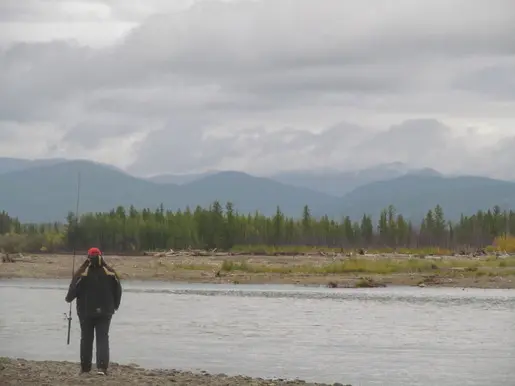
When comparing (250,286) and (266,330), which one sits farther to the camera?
(250,286)

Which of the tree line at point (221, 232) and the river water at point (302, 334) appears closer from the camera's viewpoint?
the river water at point (302, 334)

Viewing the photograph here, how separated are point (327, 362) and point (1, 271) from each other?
183 ft

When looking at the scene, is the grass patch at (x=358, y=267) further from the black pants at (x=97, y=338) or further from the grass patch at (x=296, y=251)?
the black pants at (x=97, y=338)

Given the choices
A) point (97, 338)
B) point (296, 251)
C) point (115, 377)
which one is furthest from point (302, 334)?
point (296, 251)

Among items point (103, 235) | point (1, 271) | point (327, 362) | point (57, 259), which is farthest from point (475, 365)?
point (103, 235)

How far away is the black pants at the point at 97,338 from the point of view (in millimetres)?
21719

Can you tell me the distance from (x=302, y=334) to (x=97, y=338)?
1391cm

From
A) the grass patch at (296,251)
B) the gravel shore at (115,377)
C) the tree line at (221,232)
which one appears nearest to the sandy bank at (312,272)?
the tree line at (221,232)

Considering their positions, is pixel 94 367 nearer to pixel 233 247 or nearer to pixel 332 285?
pixel 332 285

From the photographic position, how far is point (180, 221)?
13862 centimetres

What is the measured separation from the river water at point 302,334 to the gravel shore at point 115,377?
5.98ft

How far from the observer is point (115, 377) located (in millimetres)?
21938

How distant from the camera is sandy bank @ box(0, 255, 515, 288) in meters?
71.7

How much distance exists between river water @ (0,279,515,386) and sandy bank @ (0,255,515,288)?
13541 millimetres
